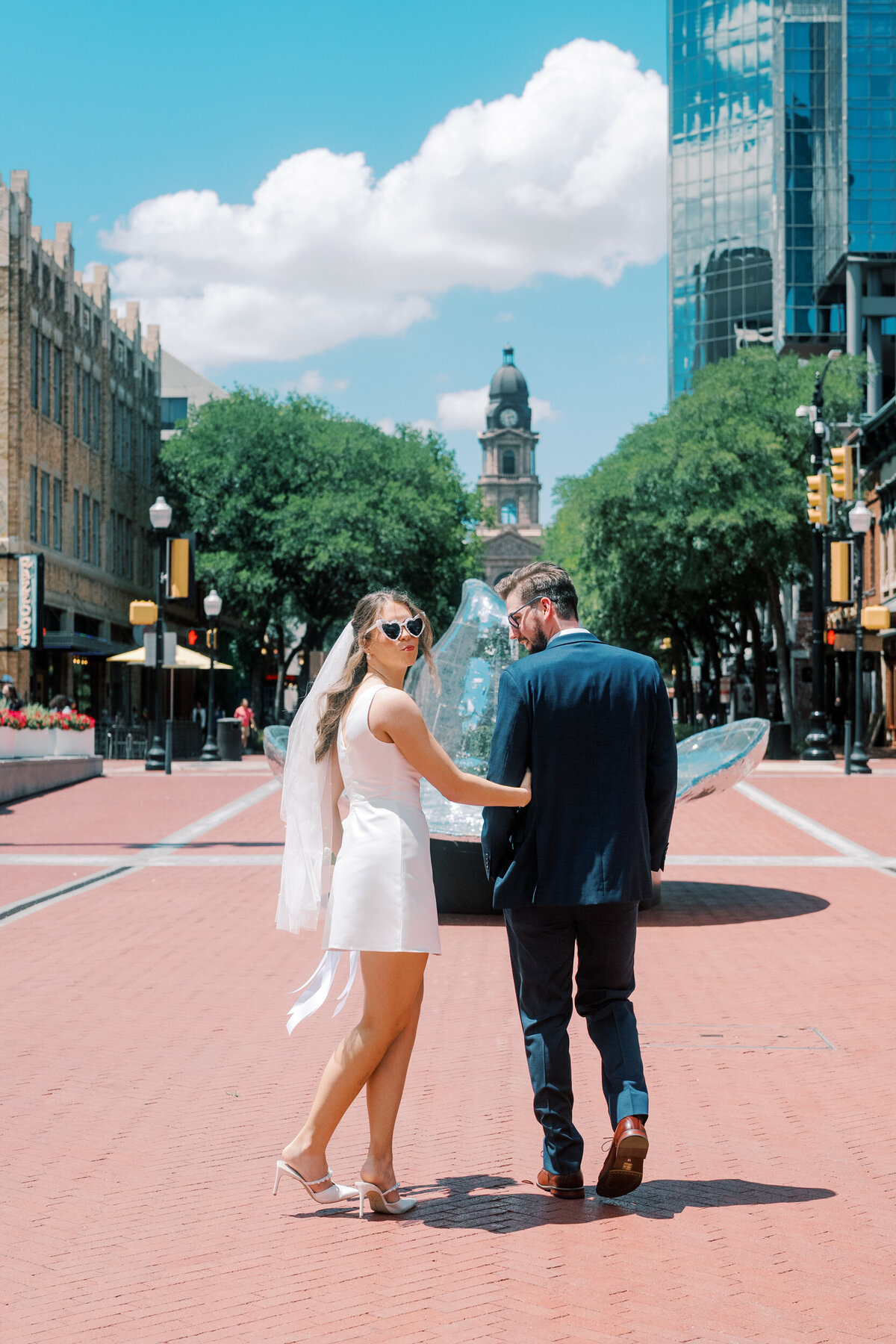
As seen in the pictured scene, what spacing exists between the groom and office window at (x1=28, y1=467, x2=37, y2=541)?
Answer: 33.4 meters

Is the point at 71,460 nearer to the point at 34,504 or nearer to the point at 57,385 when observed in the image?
the point at 57,385

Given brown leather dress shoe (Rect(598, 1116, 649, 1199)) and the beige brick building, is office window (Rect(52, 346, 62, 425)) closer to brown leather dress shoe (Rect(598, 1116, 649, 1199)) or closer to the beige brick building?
the beige brick building

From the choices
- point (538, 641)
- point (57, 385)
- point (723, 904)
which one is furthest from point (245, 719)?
point (538, 641)

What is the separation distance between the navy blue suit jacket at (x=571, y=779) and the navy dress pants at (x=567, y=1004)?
111mm

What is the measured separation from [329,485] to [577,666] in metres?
40.9

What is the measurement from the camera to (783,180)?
3214 inches

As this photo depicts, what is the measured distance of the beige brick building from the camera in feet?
113

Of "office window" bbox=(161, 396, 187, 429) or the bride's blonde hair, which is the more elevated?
"office window" bbox=(161, 396, 187, 429)

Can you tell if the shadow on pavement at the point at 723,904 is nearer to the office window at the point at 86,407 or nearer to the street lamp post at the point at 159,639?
the street lamp post at the point at 159,639

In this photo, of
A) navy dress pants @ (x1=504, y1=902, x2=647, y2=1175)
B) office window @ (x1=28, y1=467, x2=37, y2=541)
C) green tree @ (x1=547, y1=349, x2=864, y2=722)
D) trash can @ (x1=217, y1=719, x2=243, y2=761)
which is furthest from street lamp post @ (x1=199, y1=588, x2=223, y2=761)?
navy dress pants @ (x1=504, y1=902, x2=647, y2=1175)

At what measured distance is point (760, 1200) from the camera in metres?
4.31

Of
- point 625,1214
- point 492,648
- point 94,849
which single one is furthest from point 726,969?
point 94,849

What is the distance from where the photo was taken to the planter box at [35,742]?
23.0 metres

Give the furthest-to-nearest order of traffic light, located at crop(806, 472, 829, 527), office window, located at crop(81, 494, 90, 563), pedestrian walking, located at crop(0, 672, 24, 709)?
office window, located at crop(81, 494, 90, 563) < pedestrian walking, located at crop(0, 672, 24, 709) < traffic light, located at crop(806, 472, 829, 527)
